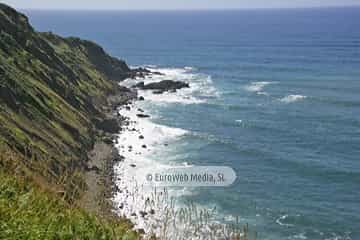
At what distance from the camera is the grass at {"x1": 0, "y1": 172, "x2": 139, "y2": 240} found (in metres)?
8.59

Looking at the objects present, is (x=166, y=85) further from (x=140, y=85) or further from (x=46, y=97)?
(x=46, y=97)

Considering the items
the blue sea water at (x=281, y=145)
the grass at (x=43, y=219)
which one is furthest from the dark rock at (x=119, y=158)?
the grass at (x=43, y=219)

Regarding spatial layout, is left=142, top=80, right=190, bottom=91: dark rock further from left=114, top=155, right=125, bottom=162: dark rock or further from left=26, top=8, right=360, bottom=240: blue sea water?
left=114, top=155, right=125, bottom=162: dark rock

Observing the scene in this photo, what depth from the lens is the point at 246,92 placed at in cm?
11394

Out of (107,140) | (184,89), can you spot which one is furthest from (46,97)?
(184,89)

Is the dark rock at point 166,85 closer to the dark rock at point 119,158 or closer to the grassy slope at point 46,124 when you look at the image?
the grassy slope at point 46,124

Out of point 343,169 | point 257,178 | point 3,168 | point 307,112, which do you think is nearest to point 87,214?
point 3,168

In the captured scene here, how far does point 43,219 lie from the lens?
9.83 meters

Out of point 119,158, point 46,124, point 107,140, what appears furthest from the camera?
point 107,140

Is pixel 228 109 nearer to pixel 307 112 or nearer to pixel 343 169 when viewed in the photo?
pixel 307 112

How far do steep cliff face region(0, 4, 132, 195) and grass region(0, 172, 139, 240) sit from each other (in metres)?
25.3

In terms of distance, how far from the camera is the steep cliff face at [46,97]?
56.7 meters

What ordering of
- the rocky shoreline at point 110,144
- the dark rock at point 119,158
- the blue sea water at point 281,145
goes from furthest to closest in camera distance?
the dark rock at point 119,158
the rocky shoreline at point 110,144
the blue sea water at point 281,145

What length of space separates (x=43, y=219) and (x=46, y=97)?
219 ft
